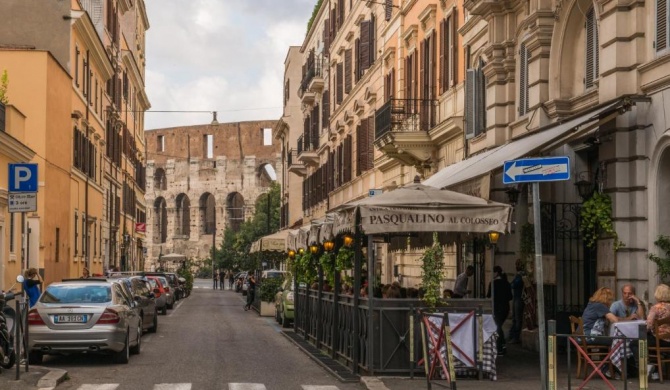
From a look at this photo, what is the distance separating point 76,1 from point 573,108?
26.3 m

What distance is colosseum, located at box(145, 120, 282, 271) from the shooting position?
369 feet

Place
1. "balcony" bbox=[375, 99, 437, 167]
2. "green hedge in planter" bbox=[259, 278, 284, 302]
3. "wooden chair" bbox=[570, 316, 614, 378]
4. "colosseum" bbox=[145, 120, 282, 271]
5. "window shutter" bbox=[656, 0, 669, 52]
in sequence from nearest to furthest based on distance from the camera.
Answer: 1. "wooden chair" bbox=[570, 316, 614, 378]
2. "window shutter" bbox=[656, 0, 669, 52]
3. "balcony" bbox=[375, 99, 437, 167]
4. "green hedge in planter" bbox=[259, 278, 284, 302]
5. "colosseum" bbox=[145, 120, 282, 271]

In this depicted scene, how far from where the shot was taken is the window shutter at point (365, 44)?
136 ft

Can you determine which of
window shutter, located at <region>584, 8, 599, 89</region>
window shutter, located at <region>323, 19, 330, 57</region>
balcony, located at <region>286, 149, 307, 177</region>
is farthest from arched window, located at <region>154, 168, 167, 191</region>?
window shutter, located at <region>584, 8, 599, 89</region>

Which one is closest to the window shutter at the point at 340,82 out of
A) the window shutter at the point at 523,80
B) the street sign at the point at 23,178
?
the window shutter at the point at 523,80

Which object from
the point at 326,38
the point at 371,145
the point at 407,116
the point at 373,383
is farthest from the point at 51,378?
the point at 326,38

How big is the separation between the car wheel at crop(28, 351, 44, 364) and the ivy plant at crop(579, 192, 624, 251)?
8.90 metres

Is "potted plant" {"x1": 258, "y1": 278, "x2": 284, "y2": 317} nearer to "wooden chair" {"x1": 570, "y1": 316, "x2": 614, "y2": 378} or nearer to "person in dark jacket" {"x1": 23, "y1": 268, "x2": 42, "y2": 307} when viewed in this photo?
"person in dark jacket" {"x1": 23, "y1": 268, "x2": 42, "y2": 307}

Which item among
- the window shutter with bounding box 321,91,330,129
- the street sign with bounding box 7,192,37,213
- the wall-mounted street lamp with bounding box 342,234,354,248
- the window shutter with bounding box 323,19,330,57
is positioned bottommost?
the wall-mounted street lamp with bounding box 342,234,354,248

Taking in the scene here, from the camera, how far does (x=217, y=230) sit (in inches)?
4498

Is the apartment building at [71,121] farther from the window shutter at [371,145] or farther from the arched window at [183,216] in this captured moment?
the arched window at [183,216]

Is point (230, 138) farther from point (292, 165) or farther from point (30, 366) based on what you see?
point (30, 366)

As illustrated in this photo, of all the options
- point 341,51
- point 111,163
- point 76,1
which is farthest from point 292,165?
point 76,1

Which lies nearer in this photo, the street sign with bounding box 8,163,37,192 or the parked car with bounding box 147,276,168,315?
the street sign with bounding box 8,163,37,192
